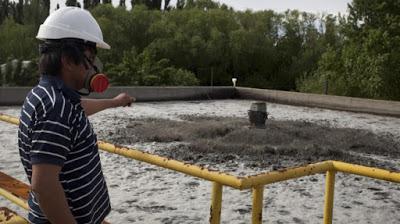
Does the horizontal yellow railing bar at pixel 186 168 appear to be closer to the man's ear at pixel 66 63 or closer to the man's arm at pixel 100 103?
the man's arm at pixel 100 103

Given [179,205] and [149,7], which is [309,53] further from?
[179,205]

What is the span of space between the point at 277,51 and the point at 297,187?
99.0ft

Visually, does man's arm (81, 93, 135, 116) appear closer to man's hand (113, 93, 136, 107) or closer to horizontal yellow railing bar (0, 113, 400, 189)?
man's hand (113, 93, 136, 107)

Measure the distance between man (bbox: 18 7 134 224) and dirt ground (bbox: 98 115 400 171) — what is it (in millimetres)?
5458

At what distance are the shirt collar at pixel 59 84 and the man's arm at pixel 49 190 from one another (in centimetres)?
23

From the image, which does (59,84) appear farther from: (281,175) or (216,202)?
(281,175)

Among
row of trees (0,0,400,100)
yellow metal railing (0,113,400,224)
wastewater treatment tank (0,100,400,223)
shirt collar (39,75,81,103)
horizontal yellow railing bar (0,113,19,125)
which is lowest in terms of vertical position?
wastewater treatment tank (0,100,400,223)

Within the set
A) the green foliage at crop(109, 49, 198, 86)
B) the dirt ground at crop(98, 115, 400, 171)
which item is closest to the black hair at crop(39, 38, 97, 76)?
the dirt ground at crop(98, 115, 400, 171)

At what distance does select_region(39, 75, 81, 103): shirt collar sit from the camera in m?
1.49

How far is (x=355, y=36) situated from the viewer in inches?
699

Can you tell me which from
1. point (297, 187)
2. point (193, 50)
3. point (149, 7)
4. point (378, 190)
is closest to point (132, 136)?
point (297, 187)

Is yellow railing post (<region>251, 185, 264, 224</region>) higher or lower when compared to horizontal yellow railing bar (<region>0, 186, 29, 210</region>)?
higher

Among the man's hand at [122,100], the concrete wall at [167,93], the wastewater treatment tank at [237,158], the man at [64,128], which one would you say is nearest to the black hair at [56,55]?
the man at [64,128]

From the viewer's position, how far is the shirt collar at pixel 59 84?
58.9 inches
